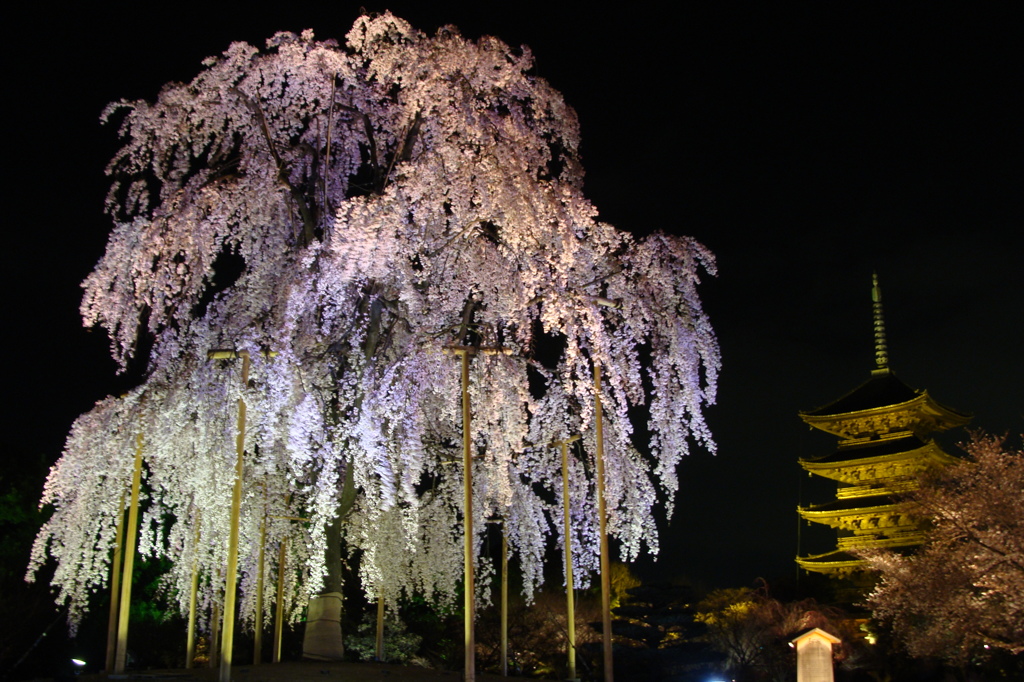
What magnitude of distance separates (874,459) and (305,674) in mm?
28220

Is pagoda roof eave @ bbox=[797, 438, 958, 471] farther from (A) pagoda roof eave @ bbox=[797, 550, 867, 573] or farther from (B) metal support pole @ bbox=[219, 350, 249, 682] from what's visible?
(B) metal support pole @ bbox=[219, 350, 249, 682]

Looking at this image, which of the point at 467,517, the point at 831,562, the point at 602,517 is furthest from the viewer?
the point at 831,562

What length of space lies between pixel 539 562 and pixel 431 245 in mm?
5615

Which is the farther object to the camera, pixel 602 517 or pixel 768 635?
pixel 768 635

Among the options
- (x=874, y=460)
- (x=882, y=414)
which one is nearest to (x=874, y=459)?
(x=874, y=460)

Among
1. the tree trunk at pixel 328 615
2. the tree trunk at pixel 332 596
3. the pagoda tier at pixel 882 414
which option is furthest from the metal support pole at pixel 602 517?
the pagoda tier at pixel 882 414

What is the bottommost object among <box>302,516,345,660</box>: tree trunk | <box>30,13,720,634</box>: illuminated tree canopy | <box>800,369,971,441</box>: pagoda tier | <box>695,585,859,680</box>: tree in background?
<box>695,585,859,680</box>: tree in background

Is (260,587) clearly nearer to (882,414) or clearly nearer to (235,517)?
(235,517)

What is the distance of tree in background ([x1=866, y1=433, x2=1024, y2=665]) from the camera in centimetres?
1644

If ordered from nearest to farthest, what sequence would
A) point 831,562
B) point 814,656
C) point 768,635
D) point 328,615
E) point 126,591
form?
1. point 814,656
2. point 328,615
3. point 126,591
4. point 768,635
5. point 831,562

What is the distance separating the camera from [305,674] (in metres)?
10.8

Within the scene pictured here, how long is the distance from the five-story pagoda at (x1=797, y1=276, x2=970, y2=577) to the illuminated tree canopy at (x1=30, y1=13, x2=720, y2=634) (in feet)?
77.3

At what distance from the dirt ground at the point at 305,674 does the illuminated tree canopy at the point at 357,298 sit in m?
1.07

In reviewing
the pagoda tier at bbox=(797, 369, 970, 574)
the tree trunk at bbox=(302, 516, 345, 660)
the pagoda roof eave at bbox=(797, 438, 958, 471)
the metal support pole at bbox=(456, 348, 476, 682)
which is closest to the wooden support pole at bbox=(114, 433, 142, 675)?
the tree trunk at bbox=(302, 516, 345, 660)
